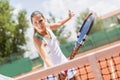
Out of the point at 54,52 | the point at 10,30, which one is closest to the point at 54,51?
the point at 54,52

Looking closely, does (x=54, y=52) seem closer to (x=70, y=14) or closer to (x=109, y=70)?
(x=70, y=14)

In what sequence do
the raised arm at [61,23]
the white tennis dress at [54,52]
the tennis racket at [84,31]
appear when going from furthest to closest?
the tennis racket at [84,31] → the raised arm at [61,23] → the white tennis dress at [54,52]

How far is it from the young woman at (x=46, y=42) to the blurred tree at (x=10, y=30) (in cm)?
3367

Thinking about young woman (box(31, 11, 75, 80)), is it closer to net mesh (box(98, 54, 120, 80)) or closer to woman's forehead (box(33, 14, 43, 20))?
woman's forehead (box(33, 14, 43, 20))

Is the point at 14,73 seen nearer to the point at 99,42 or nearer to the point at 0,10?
the point at 99,42

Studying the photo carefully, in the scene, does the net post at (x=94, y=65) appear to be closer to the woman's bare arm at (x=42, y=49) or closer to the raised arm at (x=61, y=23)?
the woman's bare arm at (x=42, y=49)

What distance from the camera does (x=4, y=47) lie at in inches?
1487

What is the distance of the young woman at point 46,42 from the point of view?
12.2 ft

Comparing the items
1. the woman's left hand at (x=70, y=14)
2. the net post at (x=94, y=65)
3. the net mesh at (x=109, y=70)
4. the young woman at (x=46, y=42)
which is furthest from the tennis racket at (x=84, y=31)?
the net post at (x=94, y=65)

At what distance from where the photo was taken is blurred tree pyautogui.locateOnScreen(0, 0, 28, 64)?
124 ft

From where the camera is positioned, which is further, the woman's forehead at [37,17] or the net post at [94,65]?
the woman's forehead at [37,17]

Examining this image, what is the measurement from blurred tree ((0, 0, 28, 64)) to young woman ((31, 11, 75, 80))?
33.7 meters

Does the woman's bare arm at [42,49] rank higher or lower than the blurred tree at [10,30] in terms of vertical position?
lower

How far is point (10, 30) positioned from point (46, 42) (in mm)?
34417
